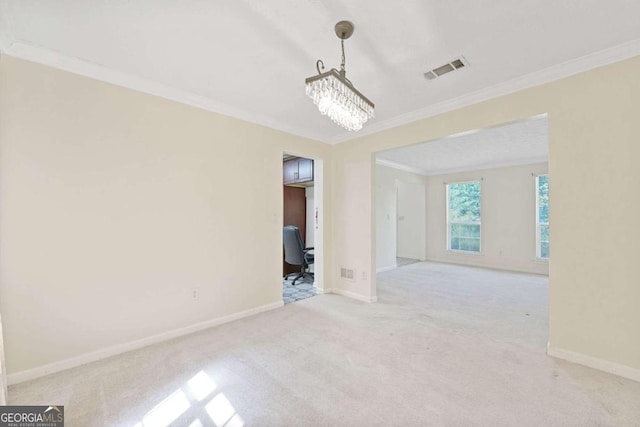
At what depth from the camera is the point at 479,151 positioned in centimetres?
509

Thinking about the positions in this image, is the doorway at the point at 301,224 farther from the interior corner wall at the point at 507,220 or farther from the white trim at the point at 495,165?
the interior corner wall at the point at 507,220

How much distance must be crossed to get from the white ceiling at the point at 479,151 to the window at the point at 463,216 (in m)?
0.53

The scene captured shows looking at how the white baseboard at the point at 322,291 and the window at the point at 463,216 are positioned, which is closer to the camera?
the white baseboard at the point at 322,291

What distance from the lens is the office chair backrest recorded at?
4480mm

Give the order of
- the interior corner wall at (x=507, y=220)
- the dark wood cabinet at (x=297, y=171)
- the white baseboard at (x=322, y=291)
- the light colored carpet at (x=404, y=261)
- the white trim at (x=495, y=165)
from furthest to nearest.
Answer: the light colored carpet at (x=404, y=261) < the interior corner wall at (x=507, y=220) < the white trim at (x=495, y=165) < the dark wood cabinet at (x=297, y=171) < the white baseboard at (x=322, y=291)

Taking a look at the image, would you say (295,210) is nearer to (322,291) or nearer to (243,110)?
(322,291)

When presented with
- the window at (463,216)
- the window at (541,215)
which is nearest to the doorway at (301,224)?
the window at (463,216)

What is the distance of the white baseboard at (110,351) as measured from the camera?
196 centimetres

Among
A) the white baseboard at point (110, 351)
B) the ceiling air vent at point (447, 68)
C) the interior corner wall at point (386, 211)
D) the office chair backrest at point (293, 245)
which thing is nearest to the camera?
the white baseboard at point (110, 351)

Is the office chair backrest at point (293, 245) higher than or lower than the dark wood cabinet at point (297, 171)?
lower

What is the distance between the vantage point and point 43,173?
6.73 feet

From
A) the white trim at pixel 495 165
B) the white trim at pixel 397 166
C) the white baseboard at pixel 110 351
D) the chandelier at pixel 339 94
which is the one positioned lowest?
the white baseboard at pixel 110 351

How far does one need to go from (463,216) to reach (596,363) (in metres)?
5.18

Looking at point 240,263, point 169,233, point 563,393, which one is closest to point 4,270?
point 169,233
